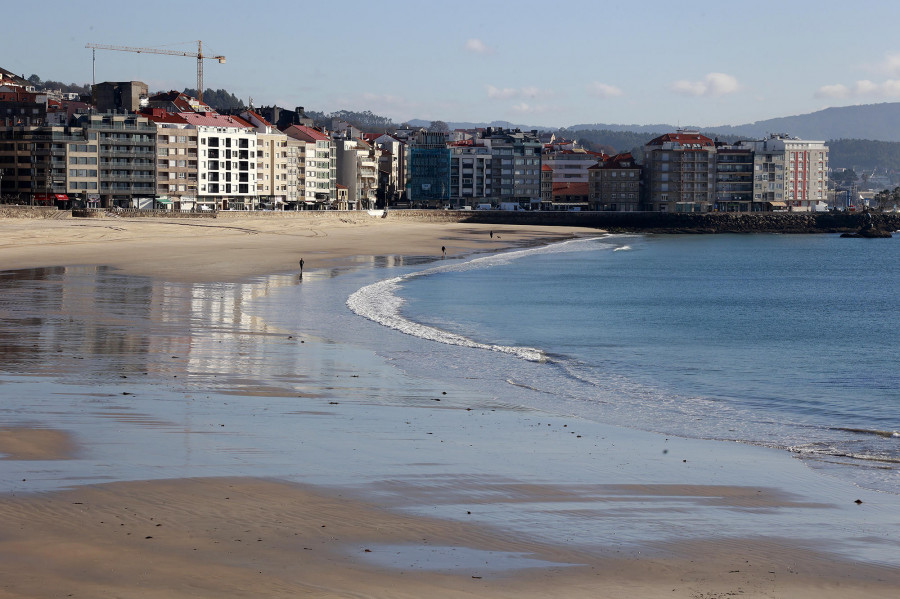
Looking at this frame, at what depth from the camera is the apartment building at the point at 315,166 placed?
5448 inches

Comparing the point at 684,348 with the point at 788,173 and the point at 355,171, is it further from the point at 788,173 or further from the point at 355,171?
the point at 788,173

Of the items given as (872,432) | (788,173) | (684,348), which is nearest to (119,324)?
(684,348)

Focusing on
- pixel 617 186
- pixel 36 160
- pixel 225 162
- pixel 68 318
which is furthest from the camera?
pixel 617 186

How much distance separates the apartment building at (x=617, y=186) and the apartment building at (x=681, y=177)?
110 inches

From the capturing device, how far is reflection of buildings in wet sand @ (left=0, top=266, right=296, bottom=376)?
65.9 feet

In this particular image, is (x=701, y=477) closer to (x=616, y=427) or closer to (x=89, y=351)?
(x=616, y=427)

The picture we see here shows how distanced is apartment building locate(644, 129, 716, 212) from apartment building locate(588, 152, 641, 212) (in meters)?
2.81

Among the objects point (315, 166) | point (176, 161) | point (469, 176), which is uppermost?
point (469, 176)

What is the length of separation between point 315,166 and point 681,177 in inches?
2335

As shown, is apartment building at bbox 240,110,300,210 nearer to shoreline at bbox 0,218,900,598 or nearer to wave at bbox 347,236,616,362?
wave at bbox 347,236,616,362

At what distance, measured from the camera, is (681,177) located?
161625mm

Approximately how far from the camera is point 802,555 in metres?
8.90

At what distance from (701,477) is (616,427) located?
3.77 meters

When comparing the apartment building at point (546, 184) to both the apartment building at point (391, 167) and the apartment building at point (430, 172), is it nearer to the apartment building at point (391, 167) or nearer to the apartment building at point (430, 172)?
the apartment building at point (430, 172)
